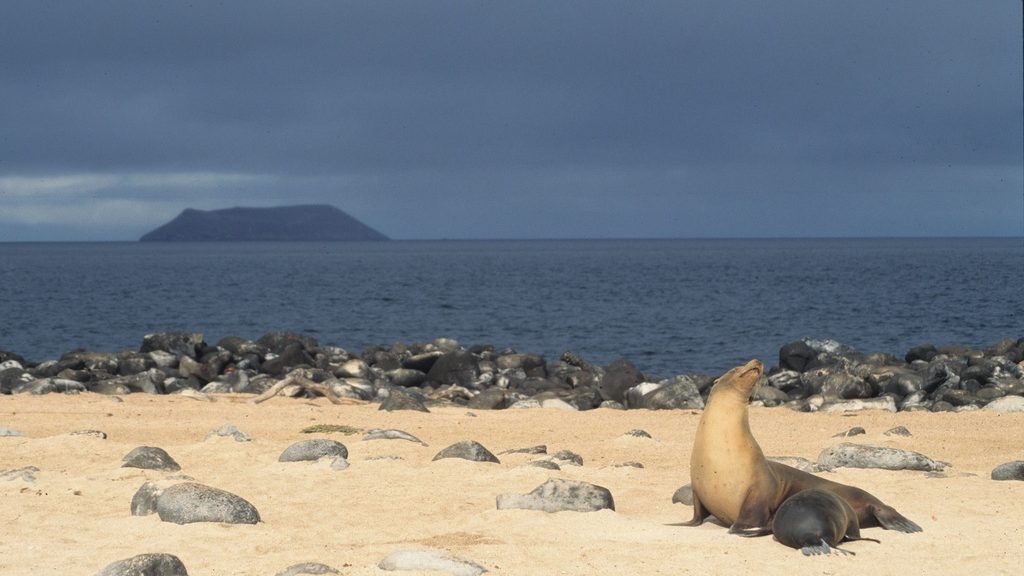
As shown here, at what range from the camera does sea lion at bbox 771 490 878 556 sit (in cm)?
720

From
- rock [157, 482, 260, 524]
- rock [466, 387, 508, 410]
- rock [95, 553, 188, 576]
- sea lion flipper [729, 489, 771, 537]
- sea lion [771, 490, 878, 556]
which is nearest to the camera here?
rock [95, 553, 188, 576]

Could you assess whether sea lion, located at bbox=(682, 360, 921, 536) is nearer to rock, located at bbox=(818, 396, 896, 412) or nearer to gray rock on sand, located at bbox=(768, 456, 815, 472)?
gray rock on sand, located at bbox=(768, 456, 815, 472)

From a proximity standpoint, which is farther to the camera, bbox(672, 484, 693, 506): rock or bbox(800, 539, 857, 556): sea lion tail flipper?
bbox(672, 484, 693, 506): rock

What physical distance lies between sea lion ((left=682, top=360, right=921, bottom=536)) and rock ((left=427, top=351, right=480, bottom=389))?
54.9 ft

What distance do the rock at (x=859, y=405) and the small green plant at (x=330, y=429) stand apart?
830 centimetres

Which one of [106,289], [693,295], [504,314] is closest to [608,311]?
[504,314]

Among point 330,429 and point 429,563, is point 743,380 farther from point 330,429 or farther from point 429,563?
point 330,429

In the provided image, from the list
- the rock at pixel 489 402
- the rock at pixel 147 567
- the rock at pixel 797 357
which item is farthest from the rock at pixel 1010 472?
the rock at pixel 797 357

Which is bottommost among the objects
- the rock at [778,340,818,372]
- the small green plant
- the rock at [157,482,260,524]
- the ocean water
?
the ocean water

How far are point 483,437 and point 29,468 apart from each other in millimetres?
5722

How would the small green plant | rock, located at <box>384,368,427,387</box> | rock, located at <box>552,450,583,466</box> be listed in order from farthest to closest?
rock, located at <box>384,368,427,387</box>
the small green plant
rock, located at <box>552,450,583,466</box>

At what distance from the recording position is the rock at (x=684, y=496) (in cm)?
915

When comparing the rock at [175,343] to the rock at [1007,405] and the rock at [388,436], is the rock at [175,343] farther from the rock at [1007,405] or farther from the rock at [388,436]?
the rock at [1007,405]

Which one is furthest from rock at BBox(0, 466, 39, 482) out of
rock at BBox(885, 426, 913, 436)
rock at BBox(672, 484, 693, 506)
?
rock at BBox(885, 426, 913, 436)
